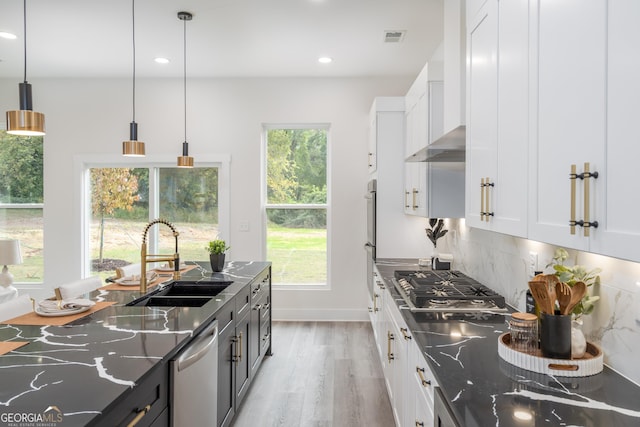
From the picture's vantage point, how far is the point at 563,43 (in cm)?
120

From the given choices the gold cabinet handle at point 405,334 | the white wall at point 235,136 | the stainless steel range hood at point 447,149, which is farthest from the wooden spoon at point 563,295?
the white wall at point 235,136

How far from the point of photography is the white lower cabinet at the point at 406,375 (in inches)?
63.7

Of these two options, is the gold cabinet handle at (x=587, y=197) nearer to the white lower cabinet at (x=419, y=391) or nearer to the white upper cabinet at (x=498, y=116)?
the white upper cabinet at (x=498, y=116)

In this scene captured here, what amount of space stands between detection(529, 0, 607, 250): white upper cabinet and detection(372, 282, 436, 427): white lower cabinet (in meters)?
0.68

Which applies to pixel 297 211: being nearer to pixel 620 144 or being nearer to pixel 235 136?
pixel 235 136

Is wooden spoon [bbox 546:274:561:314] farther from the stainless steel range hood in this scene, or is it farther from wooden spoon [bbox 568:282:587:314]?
the stainless steel range hood

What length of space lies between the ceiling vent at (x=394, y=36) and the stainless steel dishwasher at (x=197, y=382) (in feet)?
9.60

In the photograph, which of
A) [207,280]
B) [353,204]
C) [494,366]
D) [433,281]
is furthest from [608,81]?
[353,204]

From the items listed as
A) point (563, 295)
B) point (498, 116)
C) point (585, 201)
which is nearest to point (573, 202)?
point (585, 201)

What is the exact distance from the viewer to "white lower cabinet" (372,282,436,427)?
1.62m

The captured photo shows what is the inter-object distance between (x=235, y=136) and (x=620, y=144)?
466 centimetres

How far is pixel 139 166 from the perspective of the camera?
5.32 metres

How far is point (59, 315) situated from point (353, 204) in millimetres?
3592

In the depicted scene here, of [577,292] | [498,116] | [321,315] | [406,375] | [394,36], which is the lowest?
[321,315]
